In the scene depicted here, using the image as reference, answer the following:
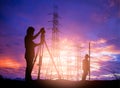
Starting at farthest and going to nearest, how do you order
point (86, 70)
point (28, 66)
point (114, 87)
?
1. point (86, 70)
2. point (28, 66)
3. point (114, 87)

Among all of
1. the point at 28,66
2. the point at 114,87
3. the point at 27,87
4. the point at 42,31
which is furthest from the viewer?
the point at 42,31

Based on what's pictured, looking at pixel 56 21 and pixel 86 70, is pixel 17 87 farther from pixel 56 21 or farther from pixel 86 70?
pixel 56 21

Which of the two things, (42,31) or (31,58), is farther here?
(42,31)

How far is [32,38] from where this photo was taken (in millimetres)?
14445

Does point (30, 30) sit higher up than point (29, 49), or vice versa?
point (30, 30)

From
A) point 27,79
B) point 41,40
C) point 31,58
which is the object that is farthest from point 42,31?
point 27,79

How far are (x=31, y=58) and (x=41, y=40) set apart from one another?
1747 mm

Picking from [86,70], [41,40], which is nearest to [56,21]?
[86,70]

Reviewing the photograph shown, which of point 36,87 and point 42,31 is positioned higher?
point 42,31

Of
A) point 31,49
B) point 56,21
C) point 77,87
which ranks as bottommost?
point 77,87

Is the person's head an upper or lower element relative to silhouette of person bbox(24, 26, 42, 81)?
upper

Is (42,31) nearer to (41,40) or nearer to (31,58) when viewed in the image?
(41,40)

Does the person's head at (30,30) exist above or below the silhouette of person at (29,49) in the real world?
above

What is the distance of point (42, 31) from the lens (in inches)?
604
